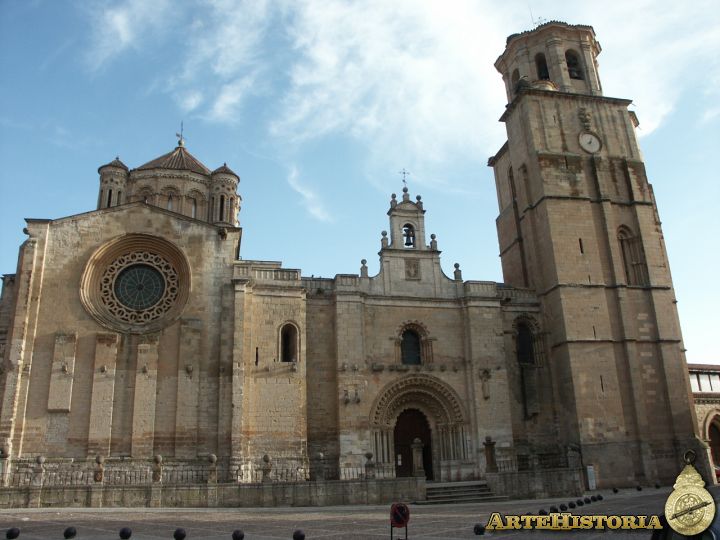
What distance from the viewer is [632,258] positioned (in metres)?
27.4

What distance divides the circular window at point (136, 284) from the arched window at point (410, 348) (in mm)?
8928

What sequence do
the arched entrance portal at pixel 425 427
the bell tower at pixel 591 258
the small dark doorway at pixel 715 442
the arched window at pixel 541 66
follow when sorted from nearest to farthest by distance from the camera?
the arched entrance portal at pixel 425 427 < the bell tower at pixel 591 258 < the arched window at pixel 541 66 < the small dark doorway at pixel 715 442

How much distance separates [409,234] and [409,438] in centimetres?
858

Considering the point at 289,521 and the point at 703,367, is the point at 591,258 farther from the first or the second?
the point at 289,521

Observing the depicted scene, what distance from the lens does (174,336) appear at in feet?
72.2

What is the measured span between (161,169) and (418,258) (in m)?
15.4

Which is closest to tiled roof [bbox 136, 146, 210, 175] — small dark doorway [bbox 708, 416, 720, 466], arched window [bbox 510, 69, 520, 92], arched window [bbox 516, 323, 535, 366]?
arched window [bbox 510, 69, 520, 92]

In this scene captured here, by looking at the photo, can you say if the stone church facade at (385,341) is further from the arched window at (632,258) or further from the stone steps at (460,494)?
A: the stone steps at (460,494)

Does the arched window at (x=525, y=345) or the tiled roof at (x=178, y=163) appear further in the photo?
the tiled roof at (x=178, y=163)

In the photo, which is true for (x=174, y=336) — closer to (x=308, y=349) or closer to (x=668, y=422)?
(x=308, y=349)

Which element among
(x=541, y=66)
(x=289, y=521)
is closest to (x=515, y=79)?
(x=541, y=66)

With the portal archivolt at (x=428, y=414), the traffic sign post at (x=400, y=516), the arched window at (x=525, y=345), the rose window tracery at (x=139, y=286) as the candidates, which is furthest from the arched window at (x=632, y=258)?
the traffic sign post at (x=400, y=516)

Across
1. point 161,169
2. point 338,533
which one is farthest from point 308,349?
point 161,169

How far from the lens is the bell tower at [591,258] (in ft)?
79.7
